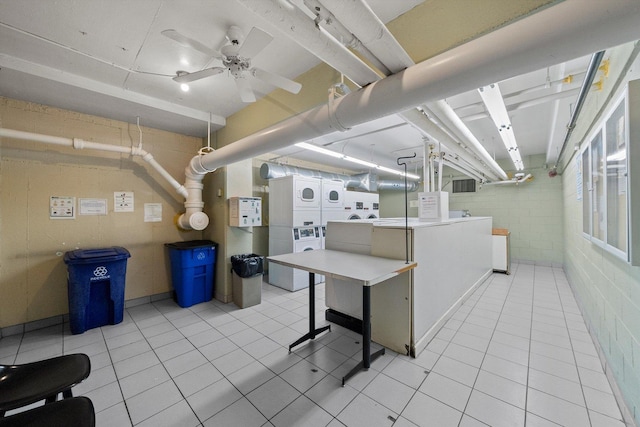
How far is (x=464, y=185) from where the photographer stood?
23.6 feet

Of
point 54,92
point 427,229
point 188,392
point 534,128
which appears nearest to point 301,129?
point 427,229

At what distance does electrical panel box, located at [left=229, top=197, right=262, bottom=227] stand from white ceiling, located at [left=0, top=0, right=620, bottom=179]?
123cm

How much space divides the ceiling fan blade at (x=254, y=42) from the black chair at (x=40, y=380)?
2110 millimetres

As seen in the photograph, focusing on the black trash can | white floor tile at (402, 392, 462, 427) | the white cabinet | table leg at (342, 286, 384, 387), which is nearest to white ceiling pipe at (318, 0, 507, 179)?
table leg at (342, 286, 384, 387)

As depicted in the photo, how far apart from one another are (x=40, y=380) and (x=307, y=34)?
2.23 meters

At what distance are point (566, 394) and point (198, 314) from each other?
3977 millimetres

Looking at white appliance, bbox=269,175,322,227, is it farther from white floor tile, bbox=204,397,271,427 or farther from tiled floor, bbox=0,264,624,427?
white floor tile, bbox=204,397,271,427

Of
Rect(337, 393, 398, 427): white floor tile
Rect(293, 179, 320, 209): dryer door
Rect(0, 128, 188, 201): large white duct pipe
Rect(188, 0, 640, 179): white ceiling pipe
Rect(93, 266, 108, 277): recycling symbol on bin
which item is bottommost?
Rect(337, 393, 398, 427): white floor tile

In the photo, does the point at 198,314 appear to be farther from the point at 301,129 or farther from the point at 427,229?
the point at 427,229

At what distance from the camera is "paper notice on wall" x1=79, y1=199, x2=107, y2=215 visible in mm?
3322

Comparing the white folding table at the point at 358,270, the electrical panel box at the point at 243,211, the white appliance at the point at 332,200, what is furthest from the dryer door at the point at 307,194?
the white folding table at the point at 358,270

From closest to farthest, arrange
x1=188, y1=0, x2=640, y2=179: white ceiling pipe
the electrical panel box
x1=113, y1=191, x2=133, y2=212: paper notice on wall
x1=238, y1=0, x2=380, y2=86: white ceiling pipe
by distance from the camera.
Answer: x1=188, y1=0, x2=640, y2=179: white ceiling pipe < x1=238, y1=0, x2=380, y2=86: white ceiling pipe < x1=113, y1=191, x2=133, y2=212: paper notice on wall < the electrical panel box

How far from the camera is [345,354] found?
246cm

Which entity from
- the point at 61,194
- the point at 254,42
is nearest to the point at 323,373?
the point at 254,42
